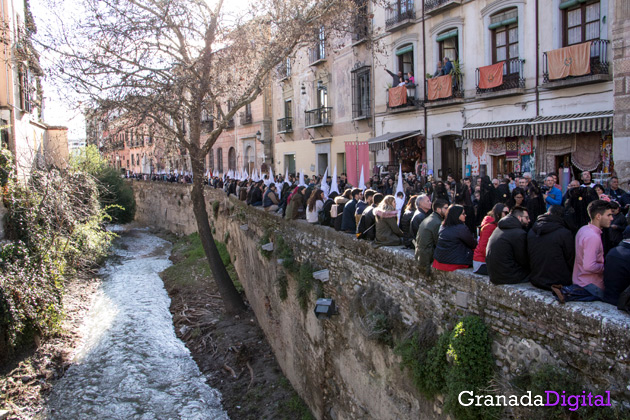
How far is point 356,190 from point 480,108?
7701 millimetres

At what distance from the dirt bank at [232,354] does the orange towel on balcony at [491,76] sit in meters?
9.66

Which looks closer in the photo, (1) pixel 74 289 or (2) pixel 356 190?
(2) pixel 356 190

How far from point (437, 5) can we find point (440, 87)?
2.69 metres

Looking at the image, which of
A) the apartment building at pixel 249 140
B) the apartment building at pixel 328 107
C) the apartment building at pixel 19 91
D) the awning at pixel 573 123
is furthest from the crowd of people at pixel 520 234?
the apartment building at pixel 249 140

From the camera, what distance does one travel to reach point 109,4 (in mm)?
13055

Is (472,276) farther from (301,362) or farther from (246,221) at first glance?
(246,221)

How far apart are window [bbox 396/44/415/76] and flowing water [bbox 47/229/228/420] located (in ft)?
39.8

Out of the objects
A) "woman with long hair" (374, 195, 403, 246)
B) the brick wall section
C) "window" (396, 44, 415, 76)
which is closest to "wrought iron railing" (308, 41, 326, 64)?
"window" (396, 44, 415, 76)

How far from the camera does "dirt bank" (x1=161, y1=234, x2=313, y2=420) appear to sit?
1095 cm

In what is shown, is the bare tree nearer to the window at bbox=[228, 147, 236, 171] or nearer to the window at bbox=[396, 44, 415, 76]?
the window at bbox=[396, 44, 415, 76]

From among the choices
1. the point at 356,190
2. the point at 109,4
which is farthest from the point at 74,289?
the point at 356,190

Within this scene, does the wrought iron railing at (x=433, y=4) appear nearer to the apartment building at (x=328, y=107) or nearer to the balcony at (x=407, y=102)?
the apartment building at (x=328, y=107)

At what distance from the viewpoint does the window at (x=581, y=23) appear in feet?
41.7

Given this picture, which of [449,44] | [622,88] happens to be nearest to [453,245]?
[622,88]
